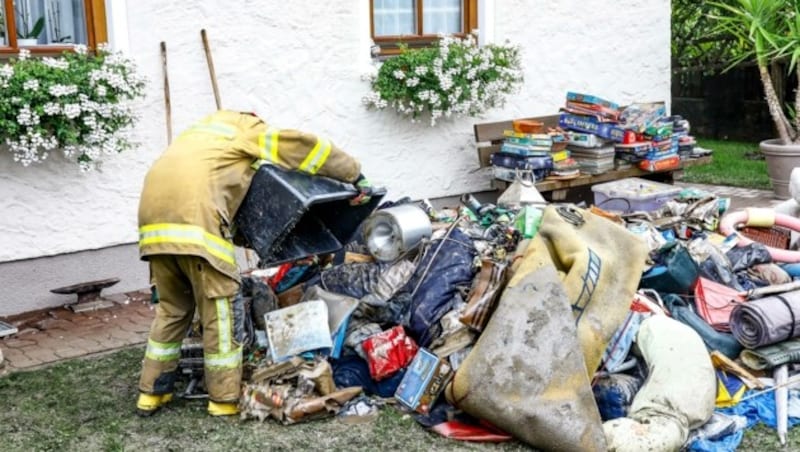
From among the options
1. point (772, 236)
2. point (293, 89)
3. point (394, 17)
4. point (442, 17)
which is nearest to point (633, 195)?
point (772, 236)

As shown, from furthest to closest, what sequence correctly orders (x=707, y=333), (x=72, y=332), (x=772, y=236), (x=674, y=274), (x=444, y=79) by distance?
(x=444, y=79) < (x=772, y=236) < (x=72, y=332) < (x=674, y=274) < (x=707, y=333)

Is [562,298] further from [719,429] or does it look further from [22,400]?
[22,400]

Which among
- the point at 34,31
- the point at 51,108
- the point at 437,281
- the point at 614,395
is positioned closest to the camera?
the point at 614,395

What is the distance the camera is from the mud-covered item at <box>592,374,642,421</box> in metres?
4.87

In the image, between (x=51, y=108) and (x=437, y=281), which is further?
(x=51, y=108)

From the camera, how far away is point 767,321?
5.14 meters

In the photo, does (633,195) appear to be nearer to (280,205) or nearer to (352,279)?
(352,279)

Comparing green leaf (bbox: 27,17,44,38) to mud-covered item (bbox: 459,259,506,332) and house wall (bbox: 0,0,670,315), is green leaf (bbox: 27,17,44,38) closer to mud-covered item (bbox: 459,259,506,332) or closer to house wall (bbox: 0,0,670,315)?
house wall (bbox: 0,0,670,315)

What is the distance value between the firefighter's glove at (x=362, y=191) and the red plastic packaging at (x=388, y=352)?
0.78m

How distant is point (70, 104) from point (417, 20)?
3322 millimetres

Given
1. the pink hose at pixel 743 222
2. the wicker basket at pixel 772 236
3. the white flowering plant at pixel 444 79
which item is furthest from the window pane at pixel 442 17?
the wicker basket at pixel 772 236

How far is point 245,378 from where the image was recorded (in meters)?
5.39

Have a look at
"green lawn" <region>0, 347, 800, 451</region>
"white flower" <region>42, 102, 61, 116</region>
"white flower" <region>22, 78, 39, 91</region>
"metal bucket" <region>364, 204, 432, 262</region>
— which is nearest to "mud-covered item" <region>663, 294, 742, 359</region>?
"green lawn" <region>0, 347, 800, 451</region>

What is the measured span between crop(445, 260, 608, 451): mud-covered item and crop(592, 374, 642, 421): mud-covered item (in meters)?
0.31
